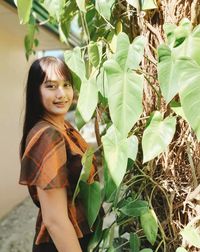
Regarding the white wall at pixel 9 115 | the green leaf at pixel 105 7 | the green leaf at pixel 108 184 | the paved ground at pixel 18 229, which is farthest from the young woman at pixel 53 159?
the white wall at pixel 9 115

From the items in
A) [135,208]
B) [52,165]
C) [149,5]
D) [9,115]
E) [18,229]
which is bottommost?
[18,229]

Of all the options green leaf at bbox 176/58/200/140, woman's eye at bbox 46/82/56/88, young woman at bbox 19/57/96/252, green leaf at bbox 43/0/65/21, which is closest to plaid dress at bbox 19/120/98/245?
young woman at bbox 19/57/96/252

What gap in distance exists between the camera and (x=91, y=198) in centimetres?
105

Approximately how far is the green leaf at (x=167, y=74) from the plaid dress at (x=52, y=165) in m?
0.37

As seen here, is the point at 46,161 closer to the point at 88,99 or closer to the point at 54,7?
the point at 88,99

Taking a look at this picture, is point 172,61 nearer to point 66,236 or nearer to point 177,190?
point 177,190

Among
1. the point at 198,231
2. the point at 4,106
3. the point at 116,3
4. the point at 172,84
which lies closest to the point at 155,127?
the point at 172,84

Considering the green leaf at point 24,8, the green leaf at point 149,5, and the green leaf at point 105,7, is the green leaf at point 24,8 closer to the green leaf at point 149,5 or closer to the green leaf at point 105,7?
the green leaf at point 105,7

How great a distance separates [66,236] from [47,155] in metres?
0.22

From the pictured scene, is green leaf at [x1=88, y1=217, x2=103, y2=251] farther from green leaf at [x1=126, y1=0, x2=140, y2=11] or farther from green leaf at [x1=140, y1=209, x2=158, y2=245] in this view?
green leaf at [x1=126, y1=0, x2=140, y2=11]

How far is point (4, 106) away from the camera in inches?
146

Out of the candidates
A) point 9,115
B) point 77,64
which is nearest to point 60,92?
point 77,64

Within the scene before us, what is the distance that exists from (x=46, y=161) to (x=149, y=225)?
311mm

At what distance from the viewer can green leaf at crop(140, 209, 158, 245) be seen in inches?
38.8
